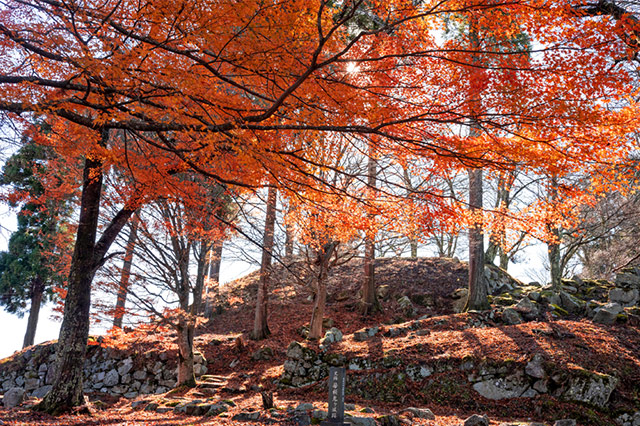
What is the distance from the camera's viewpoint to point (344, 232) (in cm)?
984

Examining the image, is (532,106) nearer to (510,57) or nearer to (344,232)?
(510,57)

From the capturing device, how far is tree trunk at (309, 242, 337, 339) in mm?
11562

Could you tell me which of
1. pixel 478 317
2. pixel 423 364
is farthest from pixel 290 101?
pixel 478 317

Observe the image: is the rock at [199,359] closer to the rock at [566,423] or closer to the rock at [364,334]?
the rock at [364,334]

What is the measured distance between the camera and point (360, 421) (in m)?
5.91

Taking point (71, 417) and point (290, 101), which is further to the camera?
point (71, 417)

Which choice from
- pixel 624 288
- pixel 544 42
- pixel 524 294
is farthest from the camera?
pixel 524 294

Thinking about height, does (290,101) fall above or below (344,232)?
above

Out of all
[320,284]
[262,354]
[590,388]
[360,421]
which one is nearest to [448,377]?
[590,388]

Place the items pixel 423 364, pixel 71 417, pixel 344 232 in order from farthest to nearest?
pixel 344 232, pixel 423 364, pixel 71 417

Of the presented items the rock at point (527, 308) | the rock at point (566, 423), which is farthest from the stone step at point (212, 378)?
the rock at point (527, 308)

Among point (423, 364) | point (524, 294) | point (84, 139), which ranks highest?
point (84, 139)

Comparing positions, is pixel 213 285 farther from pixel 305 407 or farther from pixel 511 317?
pixel 511 317

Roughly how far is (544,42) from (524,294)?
9.82m
